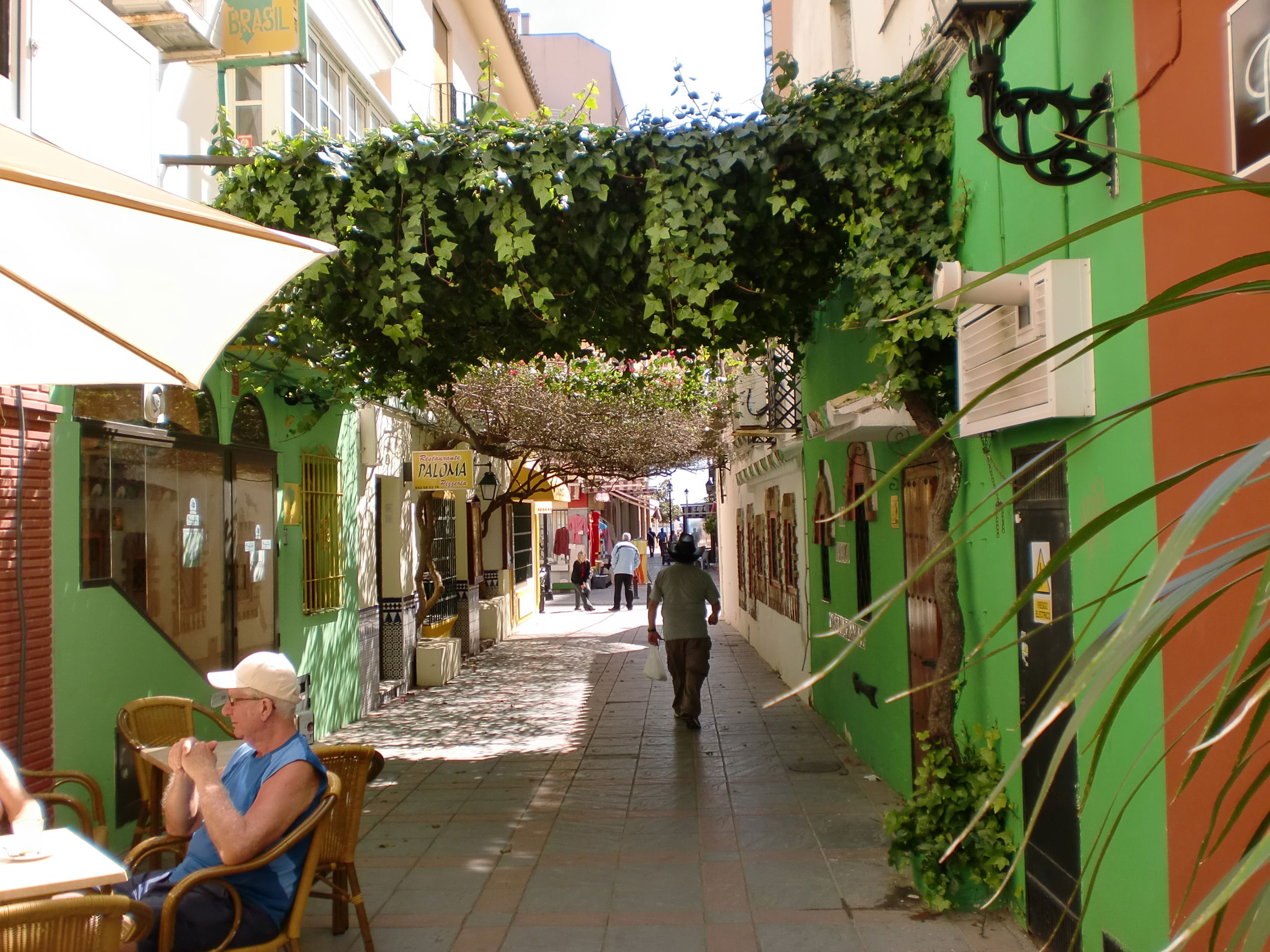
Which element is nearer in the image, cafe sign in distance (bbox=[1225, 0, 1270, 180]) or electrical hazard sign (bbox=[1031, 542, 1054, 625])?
cafe sign in distance (bbox=[1225, 0, 1270, 180])

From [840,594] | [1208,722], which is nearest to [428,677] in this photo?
[840,594]

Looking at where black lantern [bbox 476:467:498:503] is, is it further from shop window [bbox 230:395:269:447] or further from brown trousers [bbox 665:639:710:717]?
shop window [bbox 230:395:269:447]

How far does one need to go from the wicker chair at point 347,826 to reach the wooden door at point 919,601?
3281mm

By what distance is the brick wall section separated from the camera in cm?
529

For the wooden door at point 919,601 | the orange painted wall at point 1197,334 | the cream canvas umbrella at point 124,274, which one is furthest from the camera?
the wooden door at point 919,601

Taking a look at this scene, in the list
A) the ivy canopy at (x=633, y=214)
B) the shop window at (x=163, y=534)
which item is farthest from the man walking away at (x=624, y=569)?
the ivy canopy at (x=633, y=214)

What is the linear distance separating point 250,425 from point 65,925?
6559 millimetres

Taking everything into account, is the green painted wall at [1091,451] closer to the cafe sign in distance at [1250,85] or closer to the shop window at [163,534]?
the cafe sign in distance at [1250,85]

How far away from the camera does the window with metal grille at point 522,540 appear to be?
21609 millimetres

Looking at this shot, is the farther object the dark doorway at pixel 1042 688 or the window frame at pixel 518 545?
the window frame at pixel 518 545

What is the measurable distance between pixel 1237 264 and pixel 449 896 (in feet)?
17.0

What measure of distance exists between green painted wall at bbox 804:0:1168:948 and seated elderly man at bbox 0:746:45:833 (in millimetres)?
3577

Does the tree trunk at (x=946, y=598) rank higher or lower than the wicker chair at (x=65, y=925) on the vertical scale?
higher

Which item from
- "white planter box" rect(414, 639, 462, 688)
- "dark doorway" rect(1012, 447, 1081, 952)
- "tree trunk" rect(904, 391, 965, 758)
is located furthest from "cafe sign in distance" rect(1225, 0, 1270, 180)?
"white planter box" rect(414, 639, 462, 688)
